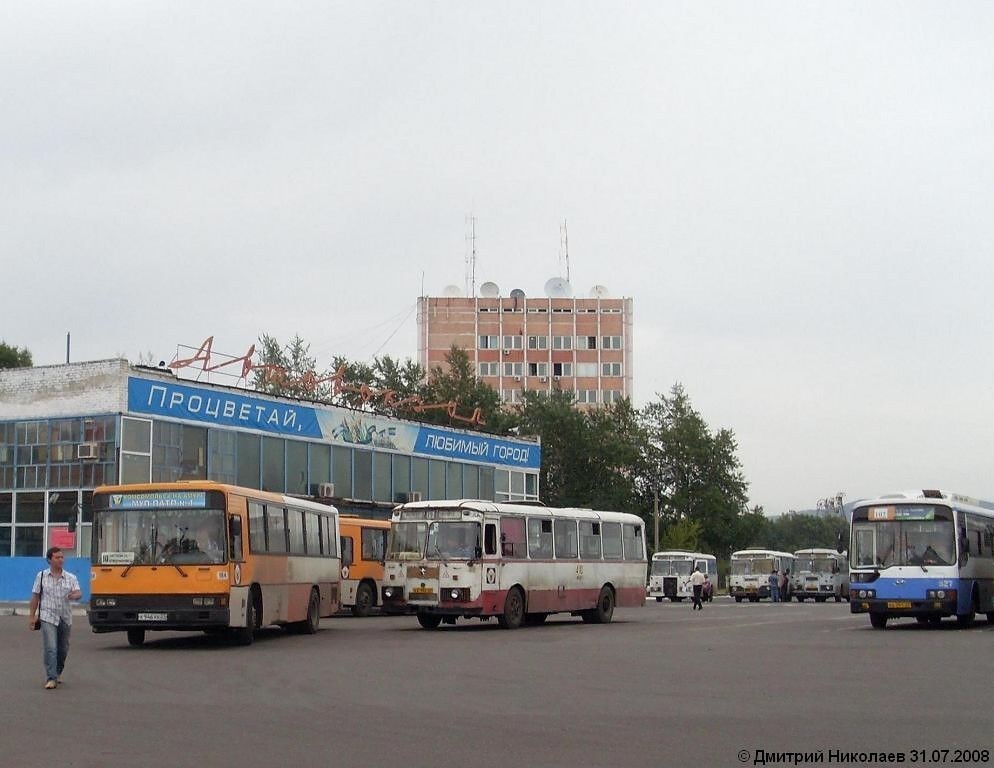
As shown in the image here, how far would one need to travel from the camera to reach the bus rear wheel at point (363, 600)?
39438 mm

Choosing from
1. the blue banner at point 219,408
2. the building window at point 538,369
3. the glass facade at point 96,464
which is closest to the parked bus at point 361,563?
the glass facade at point 96,464

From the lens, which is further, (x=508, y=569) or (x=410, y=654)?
(x=508, y=569)

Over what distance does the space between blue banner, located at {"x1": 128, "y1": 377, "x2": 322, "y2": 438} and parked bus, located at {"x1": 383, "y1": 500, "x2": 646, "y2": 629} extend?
52.6 ft

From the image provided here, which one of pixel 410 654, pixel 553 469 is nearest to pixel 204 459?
pixel 410 654

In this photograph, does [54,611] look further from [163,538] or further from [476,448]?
[476,448]

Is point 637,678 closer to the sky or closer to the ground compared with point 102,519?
closer to the ground

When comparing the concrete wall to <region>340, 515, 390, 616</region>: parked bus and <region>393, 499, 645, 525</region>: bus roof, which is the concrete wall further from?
<region>393, 499, 645, 525</region>: bus roof

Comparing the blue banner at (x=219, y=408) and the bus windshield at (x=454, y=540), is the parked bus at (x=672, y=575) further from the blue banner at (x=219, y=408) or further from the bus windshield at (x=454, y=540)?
the bus windshield at (x=454, y=540)

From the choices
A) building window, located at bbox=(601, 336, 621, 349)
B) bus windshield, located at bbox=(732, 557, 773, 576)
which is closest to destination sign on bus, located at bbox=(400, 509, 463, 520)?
bus windshield, located at bbox=(732, 557, 773, 576)

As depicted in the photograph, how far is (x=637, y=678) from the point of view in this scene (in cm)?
1736

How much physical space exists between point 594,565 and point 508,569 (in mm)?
4533

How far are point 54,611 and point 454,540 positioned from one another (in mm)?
14328

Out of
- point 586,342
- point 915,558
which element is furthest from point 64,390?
point 586,342

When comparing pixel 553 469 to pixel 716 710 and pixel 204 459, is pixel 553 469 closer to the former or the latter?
pixel 204 459
